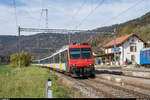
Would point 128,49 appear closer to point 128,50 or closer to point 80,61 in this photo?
point 128,50

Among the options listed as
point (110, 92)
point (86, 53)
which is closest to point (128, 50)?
point (86, 53)

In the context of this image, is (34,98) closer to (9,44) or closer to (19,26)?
(19,26)

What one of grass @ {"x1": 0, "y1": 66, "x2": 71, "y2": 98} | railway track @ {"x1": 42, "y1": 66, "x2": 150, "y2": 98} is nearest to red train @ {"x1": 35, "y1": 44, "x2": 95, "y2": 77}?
grass @ {"x1": 0, "y1": 66, "x2": 71, "y2": 98}

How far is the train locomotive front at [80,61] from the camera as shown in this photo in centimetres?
1552

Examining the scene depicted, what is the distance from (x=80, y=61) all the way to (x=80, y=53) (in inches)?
29.2

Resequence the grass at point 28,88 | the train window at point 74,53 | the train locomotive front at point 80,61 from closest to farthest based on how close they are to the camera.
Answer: the grass at point 28,88 < the train locomotive front at point 80,61 < the train window at point 74,53

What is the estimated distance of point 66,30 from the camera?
30.1 metres

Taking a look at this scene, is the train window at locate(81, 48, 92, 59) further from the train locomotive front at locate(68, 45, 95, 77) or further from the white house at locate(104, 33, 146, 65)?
the white house at locate(104, 33, 146, 65)

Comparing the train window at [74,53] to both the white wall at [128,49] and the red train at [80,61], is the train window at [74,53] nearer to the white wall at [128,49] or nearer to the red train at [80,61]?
the red train at [80,61]

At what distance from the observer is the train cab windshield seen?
52.4 feet

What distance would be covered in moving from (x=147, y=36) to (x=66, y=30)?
40420mm

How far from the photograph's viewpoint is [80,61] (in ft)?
51.5

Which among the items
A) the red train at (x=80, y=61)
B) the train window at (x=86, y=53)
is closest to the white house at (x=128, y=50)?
the train window at (x=86, y=53)

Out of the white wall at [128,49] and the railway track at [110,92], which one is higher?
the white wall at [128,49]
